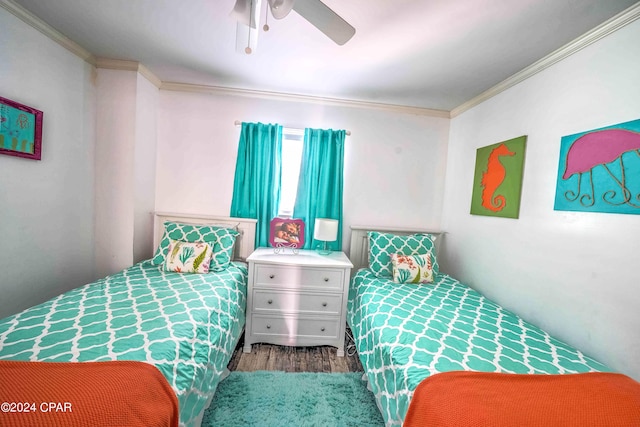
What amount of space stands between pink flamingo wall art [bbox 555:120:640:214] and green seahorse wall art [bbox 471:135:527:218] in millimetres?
305

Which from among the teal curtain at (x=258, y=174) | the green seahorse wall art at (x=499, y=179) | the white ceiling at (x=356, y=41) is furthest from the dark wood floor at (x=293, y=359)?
the white ceiling at (x=356, y=41)

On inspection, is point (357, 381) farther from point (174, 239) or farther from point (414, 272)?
point (174, 239)

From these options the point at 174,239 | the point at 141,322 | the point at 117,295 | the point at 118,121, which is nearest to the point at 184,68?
the point at 118,121

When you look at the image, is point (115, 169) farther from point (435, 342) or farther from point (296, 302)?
point (435, 342)

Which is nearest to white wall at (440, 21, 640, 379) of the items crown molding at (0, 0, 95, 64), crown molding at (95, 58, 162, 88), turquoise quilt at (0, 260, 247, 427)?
turquoise quilt at (0, 260, 247, 427)

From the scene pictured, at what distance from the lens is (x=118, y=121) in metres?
2.17

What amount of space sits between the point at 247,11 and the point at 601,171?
6.28 feet

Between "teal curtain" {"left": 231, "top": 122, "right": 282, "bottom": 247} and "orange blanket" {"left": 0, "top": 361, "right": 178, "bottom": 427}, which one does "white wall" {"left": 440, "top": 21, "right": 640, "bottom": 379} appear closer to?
"teal curtain" {"left": 231, "top": 122, "right": 282, "bottom": 247}

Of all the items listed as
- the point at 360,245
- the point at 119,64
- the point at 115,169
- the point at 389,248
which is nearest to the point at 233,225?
the point at 115,169

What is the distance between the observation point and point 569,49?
154cm

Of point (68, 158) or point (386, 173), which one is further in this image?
point (386, 173)

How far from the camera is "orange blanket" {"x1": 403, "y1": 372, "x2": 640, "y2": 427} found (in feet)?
2.74

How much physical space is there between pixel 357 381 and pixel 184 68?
2.75 m

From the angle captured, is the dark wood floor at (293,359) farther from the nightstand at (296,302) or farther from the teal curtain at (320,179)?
the teal curtain at (320,179)
